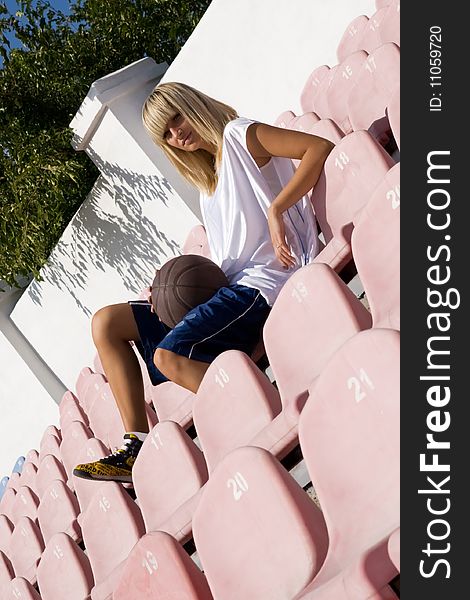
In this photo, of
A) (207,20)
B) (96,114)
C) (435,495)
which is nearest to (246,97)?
(207,20)

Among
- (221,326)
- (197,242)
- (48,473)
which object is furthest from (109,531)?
(197,242)

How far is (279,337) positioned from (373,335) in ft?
1.45

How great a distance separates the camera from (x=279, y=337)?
4.48ft

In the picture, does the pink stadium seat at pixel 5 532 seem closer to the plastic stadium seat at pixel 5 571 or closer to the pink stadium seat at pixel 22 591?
the plastic stadium seat at pixel 5 571

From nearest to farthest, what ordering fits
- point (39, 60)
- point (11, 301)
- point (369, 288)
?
point (369, 288)
point (11, 301)
point (39, 60)

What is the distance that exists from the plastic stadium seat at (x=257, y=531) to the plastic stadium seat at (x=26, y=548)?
1224 mm

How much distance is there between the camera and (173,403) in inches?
78.3

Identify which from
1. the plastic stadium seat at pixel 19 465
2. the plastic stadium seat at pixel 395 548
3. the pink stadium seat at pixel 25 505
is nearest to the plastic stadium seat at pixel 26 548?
the pink stadium seat at pixel 25 505

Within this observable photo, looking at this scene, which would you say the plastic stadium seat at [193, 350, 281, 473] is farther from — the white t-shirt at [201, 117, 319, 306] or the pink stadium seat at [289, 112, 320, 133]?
the pink stadium seat at [289, 112, 320, 133]

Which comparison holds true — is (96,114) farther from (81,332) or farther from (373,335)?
(373,335)

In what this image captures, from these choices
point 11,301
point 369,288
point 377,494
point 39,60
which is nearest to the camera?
point 377,494

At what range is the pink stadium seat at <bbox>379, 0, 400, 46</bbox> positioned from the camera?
197 cm

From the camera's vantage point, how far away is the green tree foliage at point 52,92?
3.84 metres

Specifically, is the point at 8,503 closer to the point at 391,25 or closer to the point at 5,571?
the point at 5,571
